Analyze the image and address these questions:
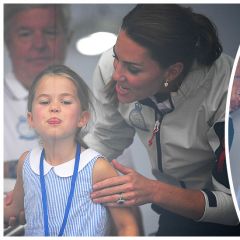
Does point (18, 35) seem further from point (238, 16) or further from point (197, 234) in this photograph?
point (197, 234)

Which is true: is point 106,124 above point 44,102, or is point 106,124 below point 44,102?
below

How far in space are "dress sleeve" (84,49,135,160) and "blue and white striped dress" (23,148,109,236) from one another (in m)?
0.08

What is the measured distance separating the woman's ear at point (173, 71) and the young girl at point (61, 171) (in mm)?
501

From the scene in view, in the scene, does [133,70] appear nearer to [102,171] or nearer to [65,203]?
[102,171]

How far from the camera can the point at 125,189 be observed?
11.0 feet

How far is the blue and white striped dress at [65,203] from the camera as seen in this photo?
3318mm

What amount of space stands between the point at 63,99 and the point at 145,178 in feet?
2.26

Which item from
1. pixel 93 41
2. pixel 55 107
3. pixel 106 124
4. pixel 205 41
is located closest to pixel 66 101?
pixel 55 107

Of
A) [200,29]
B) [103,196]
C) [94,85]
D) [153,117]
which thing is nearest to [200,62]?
[200,29]

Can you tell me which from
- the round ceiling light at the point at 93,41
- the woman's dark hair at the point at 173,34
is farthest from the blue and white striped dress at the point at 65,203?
the woman's dark hair at the point at 173,34

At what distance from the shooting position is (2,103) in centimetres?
336

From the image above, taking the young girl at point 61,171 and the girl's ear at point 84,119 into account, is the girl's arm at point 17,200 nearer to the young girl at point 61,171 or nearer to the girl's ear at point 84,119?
the young girl at point 61,171

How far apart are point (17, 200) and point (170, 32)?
1.38m

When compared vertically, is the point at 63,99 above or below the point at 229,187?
above
